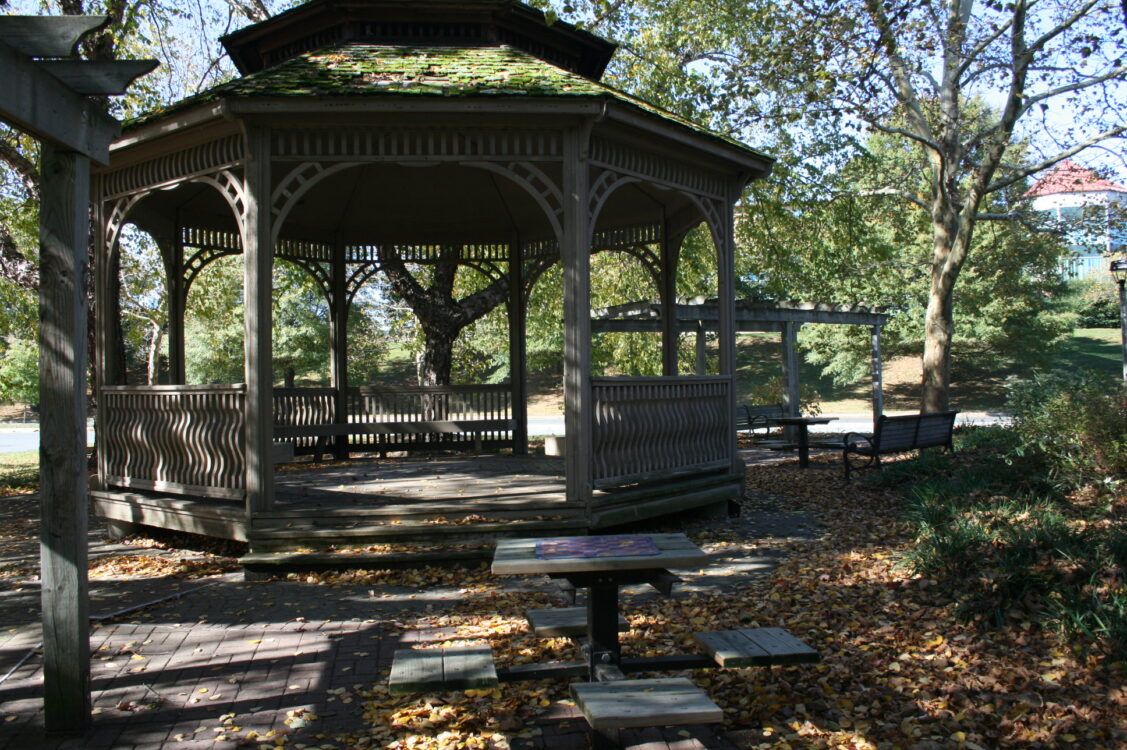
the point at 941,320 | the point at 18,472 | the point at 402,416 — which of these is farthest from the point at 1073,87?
the point at 18,472

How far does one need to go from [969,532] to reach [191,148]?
775 cm

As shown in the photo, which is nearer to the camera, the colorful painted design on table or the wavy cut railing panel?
the colorful painted design on table

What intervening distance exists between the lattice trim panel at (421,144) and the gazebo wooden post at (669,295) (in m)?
3.58

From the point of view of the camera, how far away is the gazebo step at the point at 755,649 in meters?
4.06

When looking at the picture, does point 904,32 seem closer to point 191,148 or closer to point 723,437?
point 723,437

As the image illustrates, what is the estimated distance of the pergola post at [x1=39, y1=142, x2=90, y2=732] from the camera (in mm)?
4086

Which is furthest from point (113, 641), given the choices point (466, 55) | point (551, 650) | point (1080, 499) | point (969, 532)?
point (1080, 499)

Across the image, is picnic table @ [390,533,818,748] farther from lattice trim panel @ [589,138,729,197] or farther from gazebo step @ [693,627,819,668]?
lattice trim panel @ [589,138,729,197]

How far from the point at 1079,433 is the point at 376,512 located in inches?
306

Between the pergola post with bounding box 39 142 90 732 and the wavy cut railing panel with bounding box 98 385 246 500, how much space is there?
3.72 meters

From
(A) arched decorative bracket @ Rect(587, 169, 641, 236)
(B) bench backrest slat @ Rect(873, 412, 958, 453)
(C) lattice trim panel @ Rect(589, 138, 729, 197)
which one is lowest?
(B) bench backrest slat @ Rect(873, 412, 958, 453)

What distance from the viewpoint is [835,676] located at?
4.83m

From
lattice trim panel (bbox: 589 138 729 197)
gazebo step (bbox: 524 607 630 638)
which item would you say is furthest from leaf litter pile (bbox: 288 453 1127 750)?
lattice trim panel (bbox: 589 138 729 197)

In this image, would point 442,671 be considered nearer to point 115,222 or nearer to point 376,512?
point 376,512
